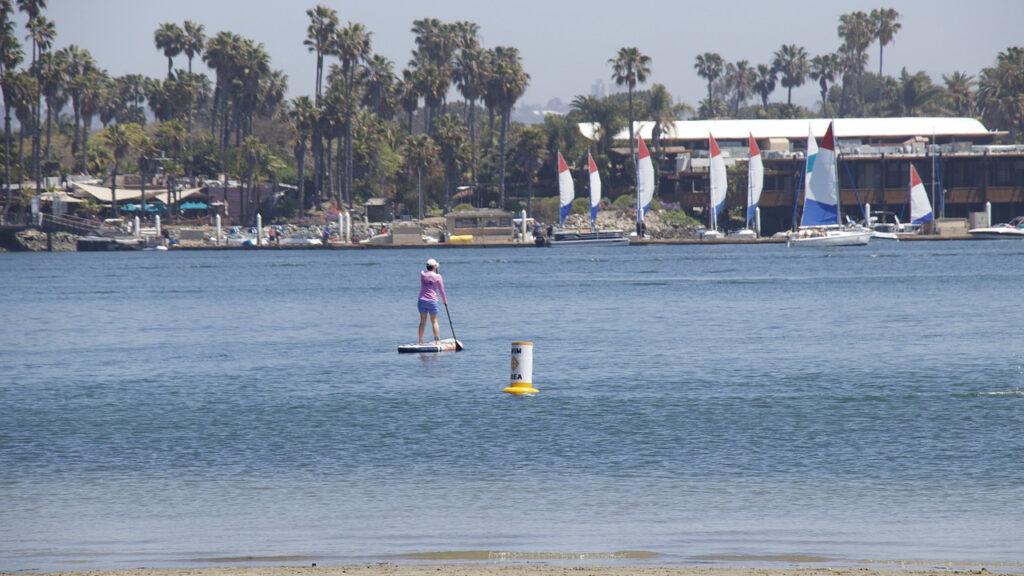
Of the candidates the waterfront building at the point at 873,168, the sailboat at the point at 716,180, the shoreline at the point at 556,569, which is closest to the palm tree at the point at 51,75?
the waterfront building at the point at 873,168

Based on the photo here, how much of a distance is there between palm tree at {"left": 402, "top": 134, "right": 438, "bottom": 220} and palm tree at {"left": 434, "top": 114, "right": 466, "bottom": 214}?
1.08 metres

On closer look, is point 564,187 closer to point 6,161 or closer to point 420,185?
point 420,185

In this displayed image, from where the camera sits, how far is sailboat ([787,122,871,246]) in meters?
101

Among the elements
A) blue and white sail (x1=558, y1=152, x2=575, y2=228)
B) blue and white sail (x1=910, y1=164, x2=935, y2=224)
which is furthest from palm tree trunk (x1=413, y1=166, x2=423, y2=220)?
blue and white sail (x1=910, y1=164, x2=935, y2=224)

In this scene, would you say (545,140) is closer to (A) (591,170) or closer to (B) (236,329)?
(A) (591,170)

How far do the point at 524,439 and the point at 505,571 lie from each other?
7.94 metres

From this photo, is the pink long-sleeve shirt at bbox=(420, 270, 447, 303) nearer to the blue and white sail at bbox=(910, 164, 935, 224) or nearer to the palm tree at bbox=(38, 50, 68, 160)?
the blue and white sail at bbox=(910, 164, 935, 224)

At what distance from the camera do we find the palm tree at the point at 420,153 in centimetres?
13562

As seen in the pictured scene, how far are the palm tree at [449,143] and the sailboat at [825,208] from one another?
34.6m

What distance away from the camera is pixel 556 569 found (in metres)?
12.4

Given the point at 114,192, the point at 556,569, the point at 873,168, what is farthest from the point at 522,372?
the point at 114,192

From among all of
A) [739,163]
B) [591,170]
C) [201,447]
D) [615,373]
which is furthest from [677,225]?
[201,447]

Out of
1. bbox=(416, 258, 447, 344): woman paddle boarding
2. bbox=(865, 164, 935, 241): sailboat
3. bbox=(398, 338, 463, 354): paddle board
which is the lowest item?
bbox=(398, 338, 463, 354): paddle board

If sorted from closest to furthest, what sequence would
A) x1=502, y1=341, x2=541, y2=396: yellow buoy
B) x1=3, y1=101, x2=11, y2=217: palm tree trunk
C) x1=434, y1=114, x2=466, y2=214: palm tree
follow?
x1=502, y1=341, x2=541, y2=396: yellow buoy, x1=434, y1=114, x2=466, y2=214: palm tree, x1=3, y1=101, x2=11, y2=217: palm tree trunk
